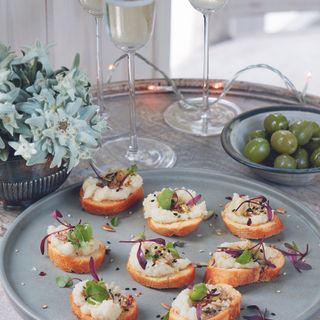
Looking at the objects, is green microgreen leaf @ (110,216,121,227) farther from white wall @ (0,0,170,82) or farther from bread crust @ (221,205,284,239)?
white wall @ (0,0,170,82)

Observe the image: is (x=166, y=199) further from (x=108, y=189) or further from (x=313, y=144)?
(x=313, y=144)

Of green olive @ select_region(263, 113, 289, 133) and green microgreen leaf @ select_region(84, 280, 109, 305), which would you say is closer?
green microgreen leaf @ select_region(84, 280, 109, 305)

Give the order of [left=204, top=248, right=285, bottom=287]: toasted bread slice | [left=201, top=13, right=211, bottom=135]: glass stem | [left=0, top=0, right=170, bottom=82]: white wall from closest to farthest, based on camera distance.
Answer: [left=204, top=248, right=285, bottom=287]: toasted bread slice → [left=201, top=13, right=211, bottom=135]: glass stem → [left=0, top=0, right=170, bottom=82]: white wall

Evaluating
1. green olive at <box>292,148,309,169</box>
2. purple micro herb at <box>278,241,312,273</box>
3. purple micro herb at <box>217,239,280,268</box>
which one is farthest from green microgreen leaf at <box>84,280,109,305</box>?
green olive at <box>292,148,309,169</box>

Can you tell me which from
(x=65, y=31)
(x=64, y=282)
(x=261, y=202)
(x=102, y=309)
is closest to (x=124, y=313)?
(x=102, y=309)

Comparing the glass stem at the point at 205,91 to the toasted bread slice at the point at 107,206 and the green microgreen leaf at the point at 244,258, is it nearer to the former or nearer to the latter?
the toasted bread slice at the point at 107,206

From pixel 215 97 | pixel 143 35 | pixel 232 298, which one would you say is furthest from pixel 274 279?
pixel 215 97
